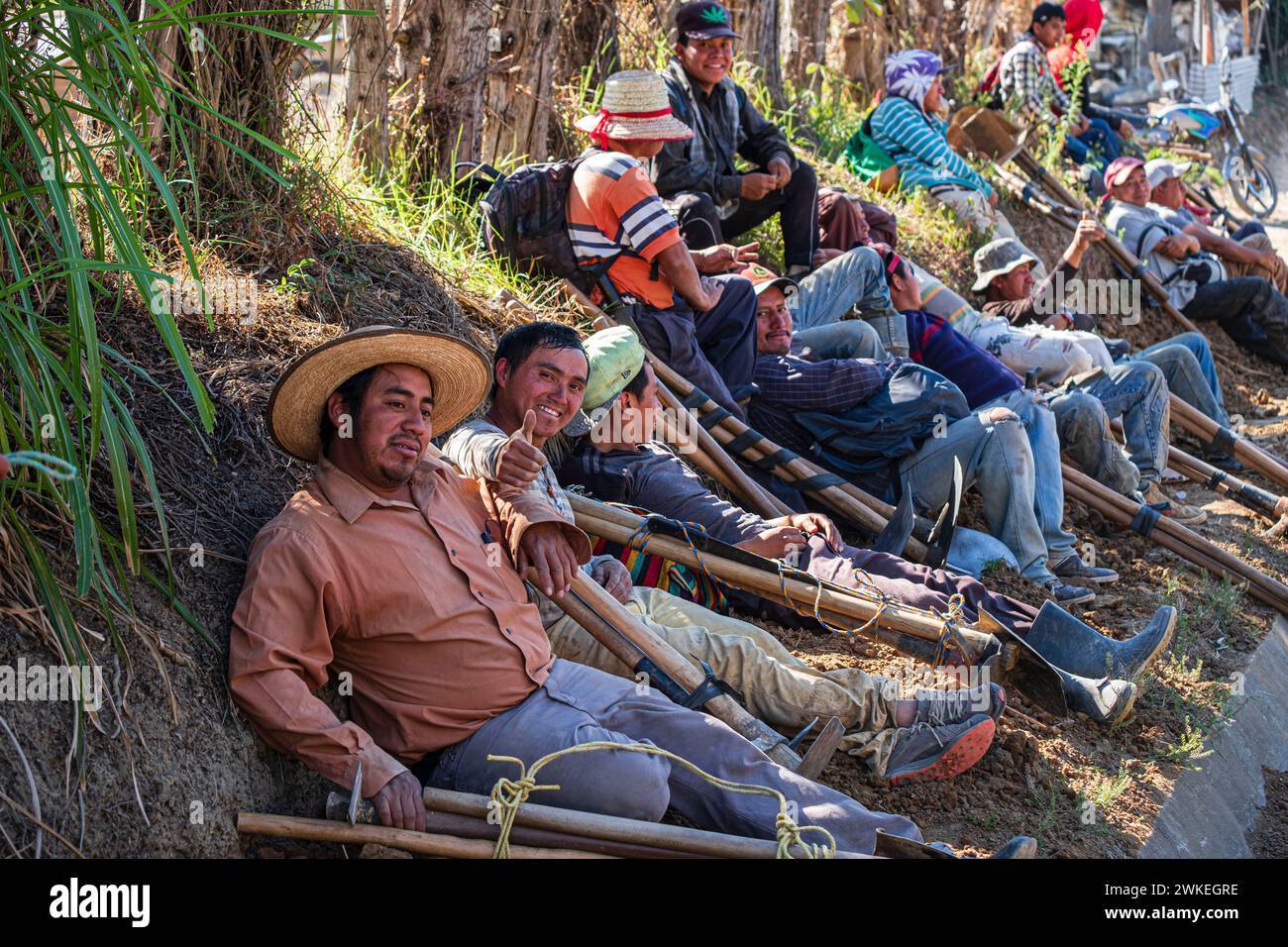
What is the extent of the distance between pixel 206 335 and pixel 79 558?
1645mm

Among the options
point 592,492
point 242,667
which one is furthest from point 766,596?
point 242,667

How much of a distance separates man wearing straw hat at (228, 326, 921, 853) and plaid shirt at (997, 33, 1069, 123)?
9300mm

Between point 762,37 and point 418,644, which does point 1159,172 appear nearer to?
point 762,37

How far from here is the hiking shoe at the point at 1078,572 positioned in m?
5.66

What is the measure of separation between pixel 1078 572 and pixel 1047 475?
0.42 metres

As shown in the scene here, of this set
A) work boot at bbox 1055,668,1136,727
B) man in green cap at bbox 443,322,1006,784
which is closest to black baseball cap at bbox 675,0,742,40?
man in green cap at bbox 443,322,1006,784

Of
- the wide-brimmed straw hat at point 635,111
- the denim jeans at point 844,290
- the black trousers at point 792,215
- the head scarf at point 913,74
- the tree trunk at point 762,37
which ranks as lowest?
the denim jeans at point 844,290

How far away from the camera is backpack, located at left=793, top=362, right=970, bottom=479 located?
5.64 metres

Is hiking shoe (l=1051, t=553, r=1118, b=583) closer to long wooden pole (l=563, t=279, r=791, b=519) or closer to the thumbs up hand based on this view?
long wooden pole (l=563, t=279, r=791, b=519)

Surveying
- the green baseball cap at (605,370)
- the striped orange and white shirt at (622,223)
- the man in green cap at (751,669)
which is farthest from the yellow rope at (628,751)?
the striped orange and white shirt at (622,223)

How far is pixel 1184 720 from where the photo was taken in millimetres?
4707

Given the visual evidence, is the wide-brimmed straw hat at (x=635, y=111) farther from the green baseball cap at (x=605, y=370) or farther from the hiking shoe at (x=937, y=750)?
the hiking shoe at (x=937, y=750)

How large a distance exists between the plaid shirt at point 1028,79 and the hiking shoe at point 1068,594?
7346 millimetres

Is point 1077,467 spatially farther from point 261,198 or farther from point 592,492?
point 261,198
